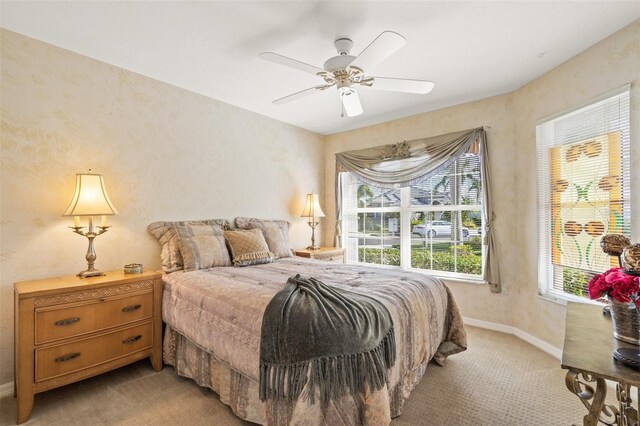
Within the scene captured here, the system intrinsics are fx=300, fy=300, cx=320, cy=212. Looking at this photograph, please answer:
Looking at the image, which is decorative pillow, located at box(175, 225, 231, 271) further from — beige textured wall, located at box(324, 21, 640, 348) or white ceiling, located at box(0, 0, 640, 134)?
beige textured wall, located at box(324, 21, 640, 348)

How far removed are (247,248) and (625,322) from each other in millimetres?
2696

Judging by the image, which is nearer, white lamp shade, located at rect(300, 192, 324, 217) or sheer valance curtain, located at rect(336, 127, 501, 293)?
sheer valance curtain, located at rect(336, 127, 501, 293)

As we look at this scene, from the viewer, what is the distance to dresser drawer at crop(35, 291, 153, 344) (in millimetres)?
1935

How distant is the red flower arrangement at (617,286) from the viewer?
1124 mm

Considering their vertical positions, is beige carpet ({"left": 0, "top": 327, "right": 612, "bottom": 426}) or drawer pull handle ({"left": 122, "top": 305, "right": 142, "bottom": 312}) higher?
drawer pull handle ({"left": 122, "top": 305, "right": 142, "bottom": 312})

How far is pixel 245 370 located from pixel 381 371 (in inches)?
29.6

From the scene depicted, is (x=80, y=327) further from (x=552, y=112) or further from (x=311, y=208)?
(x=552, y=112)

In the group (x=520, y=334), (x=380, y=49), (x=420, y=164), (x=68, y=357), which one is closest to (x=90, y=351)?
(x=68, y=357)

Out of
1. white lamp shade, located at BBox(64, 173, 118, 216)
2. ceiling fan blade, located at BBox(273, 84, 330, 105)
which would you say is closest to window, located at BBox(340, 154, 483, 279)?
ceiling fan blade, located at BBox(273, 84, 330, 105)

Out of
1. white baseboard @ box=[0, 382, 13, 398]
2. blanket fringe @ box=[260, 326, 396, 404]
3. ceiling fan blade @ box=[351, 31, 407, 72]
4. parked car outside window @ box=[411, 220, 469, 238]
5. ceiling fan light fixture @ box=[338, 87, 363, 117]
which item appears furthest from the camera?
parked car outside window @ box=[411, 220, 469, 238]

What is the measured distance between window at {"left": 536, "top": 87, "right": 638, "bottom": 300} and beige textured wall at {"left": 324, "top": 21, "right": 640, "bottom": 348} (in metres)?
0.10

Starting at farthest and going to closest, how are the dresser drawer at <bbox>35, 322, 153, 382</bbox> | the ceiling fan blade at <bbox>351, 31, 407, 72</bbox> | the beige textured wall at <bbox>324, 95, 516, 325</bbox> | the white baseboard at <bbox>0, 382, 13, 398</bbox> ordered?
the beige textured wall at <bbox>324, 95, 516, 325</bbox>, the white baseboard at <bbox>0, 382, 13, 398</bbox>, the dresser drawer at <bbox>35, 322, 153, 382</bbox>, the ceiling fan blade at <bbox>351, 31, 407, 72</bbox>

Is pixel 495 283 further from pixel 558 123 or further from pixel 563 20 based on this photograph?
pixel 563 20

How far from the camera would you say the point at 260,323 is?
1.63 metres
